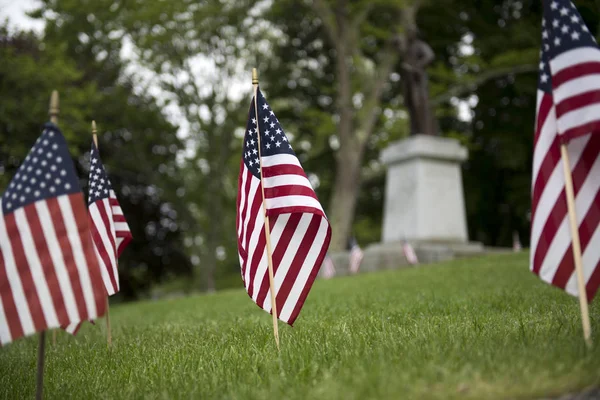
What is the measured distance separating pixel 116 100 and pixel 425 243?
1641 centimetres

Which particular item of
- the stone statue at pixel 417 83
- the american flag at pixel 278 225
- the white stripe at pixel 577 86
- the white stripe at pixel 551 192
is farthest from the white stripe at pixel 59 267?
the stone statue at pixel 417 83

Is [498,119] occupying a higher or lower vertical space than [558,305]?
higher

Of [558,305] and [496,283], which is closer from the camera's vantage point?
[558,305]

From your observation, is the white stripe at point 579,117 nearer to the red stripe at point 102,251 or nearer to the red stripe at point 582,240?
the red stripe at point 582,240

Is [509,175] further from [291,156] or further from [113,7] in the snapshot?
[291,156]

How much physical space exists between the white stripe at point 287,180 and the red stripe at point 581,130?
218 centimetres

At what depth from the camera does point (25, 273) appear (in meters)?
3.99

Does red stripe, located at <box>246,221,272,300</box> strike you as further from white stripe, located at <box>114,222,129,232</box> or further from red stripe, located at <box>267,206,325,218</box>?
white stripe, located at <box>114,222,129,232</box>

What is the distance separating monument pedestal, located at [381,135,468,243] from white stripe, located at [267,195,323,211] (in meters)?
14.0

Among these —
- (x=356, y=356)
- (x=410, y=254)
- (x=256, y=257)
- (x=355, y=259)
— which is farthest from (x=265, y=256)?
(x=355, y=259)

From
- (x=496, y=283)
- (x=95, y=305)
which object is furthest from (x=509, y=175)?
(x=95, y=305)

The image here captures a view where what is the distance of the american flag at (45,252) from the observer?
3.97 m

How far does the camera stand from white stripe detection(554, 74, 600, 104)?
4.46 meters

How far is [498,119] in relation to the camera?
30891 mm
